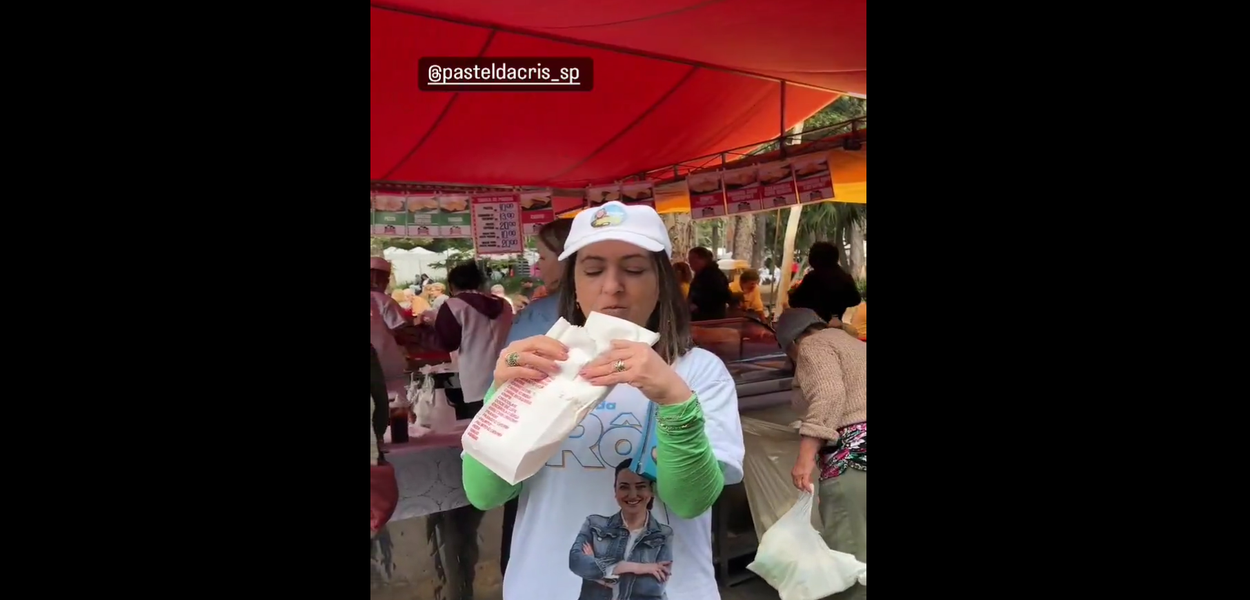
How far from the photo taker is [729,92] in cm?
227

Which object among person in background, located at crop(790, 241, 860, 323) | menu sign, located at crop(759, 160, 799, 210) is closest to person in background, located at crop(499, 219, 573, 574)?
menu sign, located at crop(759, 160, 799, 210)

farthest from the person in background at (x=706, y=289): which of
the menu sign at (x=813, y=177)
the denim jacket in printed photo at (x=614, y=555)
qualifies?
the denim jacket in printed photo at (x=614, y=555)

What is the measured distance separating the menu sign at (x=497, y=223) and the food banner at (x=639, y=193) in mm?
301

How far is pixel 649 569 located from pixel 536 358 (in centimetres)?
66

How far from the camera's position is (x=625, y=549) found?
2105 millimetres

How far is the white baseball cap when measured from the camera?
2.05 meters

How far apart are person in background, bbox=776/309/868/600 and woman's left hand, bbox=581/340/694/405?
53 centimetres

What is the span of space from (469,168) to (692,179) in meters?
0.62

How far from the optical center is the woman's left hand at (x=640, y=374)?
1823 mm

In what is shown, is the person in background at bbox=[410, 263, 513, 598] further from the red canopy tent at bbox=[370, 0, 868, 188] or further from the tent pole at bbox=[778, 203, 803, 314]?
the tent pole at bbox=[778, 203, 803, 314]

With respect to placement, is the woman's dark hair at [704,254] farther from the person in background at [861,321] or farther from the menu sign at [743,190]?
the person in background at [861,321]

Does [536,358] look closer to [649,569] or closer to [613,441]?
[613,441]

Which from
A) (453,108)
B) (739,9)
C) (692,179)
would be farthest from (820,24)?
(453,108)

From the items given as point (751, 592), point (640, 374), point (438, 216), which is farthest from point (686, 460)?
point (438, 216)
